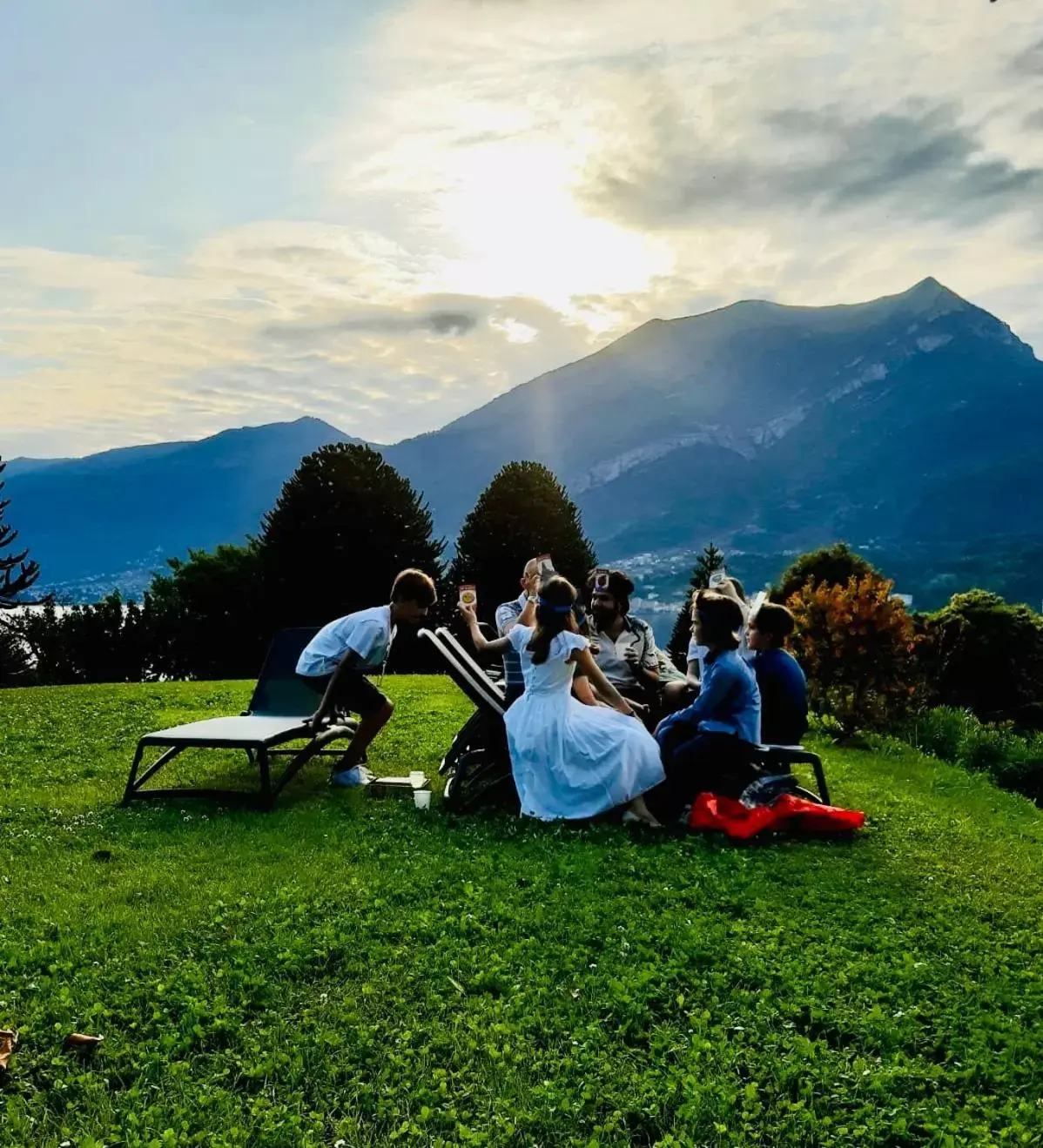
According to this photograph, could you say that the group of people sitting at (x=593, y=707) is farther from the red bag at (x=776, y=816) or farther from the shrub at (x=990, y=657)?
the shrub at (x=990, y=657)

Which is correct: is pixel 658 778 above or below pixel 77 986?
above

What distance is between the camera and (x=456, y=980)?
4539 mm

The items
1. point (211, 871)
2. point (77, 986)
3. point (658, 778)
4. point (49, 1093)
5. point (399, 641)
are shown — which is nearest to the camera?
point (49, 1093)

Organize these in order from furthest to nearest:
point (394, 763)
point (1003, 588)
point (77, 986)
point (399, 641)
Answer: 1. point (1003, 588)
2. point (399, 641)
3. point (394, 763)
4. point (77, 986)

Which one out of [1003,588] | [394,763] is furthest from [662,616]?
[394,763]

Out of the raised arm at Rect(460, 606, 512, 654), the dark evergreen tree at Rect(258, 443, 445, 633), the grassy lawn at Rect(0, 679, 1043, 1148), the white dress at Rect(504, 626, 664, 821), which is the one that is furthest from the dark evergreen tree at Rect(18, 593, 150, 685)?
the white dress at Rect(504, 626, 664, 821)

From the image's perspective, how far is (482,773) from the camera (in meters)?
8.05

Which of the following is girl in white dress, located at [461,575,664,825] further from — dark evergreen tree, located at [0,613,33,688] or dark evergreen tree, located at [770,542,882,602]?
dark evergreen tree, located at [0,613,33,688]

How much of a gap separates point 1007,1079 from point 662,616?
177 m

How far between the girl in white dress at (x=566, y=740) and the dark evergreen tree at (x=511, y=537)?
2715 centimetres

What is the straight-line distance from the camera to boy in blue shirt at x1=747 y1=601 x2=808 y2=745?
26.9 feet

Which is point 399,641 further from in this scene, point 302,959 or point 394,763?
point 302,959

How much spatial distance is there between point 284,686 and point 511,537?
2618cm

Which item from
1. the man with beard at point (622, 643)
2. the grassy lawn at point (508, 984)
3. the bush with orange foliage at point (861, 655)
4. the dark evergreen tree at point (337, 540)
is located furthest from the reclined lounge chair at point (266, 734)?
the dark evergreen tree at point (337, 540)
